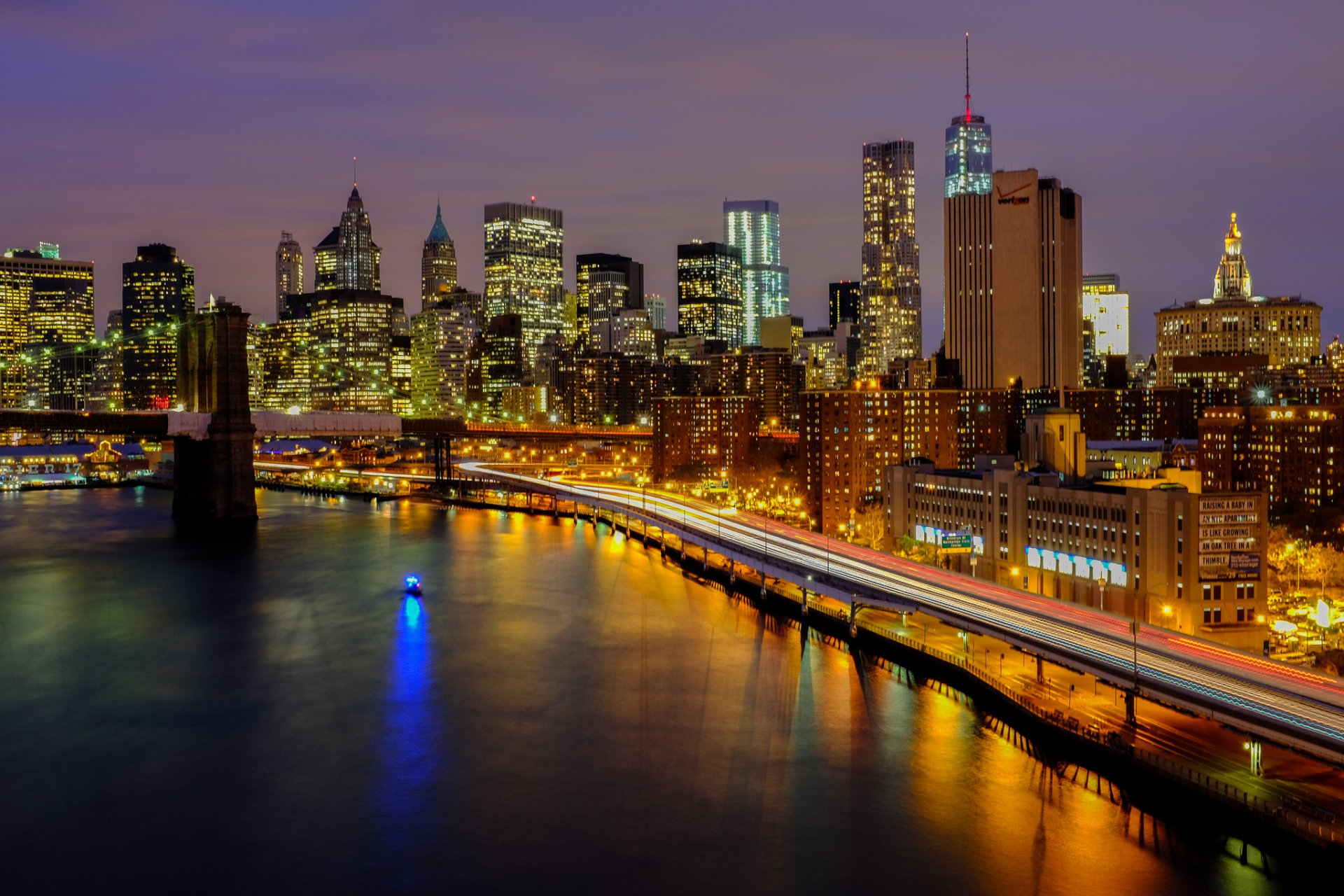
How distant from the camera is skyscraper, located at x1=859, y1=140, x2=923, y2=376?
187 metres

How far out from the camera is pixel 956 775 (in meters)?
27.1

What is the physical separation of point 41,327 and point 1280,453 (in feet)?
585

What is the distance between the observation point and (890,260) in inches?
7505

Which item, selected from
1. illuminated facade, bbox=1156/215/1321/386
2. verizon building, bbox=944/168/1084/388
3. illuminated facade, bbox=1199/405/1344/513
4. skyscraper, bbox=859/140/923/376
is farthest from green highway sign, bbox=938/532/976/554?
skyscraper, bbox=859/140/923/376

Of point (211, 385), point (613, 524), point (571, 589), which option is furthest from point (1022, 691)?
point (211, 385)

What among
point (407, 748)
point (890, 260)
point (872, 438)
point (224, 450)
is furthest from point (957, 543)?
point (890, 260)

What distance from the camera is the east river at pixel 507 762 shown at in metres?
23.0

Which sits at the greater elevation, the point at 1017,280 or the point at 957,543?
the point at 1017,280

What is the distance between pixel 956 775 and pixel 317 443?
14816 cm

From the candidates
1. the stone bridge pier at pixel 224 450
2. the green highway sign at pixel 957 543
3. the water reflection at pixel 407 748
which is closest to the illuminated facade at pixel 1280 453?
the green highway sign at pixel 957 543

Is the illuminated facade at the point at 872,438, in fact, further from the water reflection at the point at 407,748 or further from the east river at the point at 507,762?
the water reflection at the point at 407,748

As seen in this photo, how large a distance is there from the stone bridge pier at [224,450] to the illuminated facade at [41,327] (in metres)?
93.0

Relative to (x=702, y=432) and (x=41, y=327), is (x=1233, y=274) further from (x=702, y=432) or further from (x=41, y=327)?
(x=41, y=327)

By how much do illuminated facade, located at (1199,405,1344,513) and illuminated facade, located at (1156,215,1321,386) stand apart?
61.3 m
